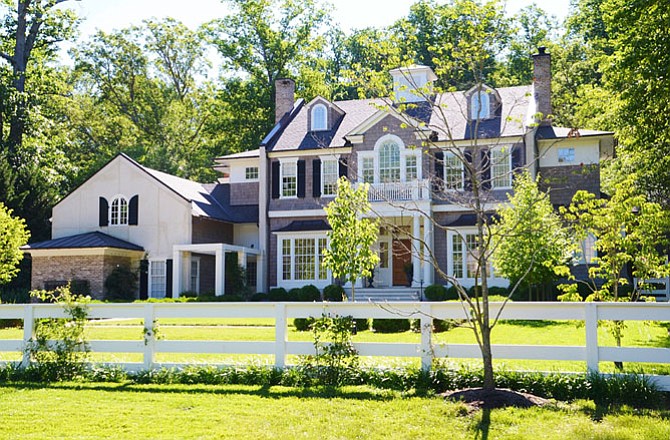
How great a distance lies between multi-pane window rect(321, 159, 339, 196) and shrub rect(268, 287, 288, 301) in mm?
4541

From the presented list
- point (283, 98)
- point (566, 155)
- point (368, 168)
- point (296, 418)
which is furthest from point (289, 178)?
point (296, 418)

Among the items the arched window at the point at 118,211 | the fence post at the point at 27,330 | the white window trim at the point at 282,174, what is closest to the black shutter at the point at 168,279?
the arched window at the point at 118,211

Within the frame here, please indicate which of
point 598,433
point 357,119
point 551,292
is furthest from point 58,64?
point 598,433

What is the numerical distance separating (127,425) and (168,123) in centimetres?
4139

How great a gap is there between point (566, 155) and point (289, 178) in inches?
449

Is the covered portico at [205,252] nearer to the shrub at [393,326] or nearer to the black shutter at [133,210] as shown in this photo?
the black shutter at [133,210]

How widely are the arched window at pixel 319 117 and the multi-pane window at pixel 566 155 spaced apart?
395 inches

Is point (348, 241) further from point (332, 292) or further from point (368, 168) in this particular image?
point (368, 168)

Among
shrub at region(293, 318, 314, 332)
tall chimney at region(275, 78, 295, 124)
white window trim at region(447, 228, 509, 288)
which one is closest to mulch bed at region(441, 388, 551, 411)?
shrub at region(293, 318, 314, 332)

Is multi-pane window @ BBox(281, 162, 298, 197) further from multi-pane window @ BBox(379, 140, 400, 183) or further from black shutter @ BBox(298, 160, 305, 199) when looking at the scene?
multi-pane window @ BBox(379, 140, 400, 183)

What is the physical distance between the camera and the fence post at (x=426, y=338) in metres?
9.02

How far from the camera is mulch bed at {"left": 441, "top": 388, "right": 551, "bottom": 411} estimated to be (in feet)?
25.5

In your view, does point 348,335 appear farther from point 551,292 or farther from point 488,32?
point 551,292

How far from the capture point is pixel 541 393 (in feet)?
27.6
